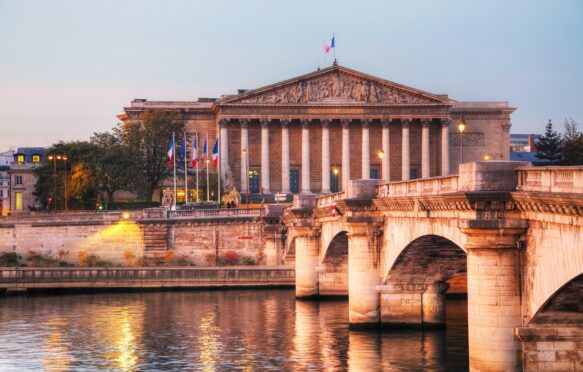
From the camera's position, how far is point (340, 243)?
66375mm

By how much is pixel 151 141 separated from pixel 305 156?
67.2 feet

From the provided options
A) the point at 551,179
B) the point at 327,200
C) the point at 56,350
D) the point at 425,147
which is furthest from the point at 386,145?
the point at 551,179

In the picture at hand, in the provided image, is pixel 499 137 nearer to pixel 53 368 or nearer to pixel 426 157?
pixel 426 157

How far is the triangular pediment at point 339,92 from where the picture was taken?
136125mm

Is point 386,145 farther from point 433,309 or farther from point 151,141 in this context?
point 433,309

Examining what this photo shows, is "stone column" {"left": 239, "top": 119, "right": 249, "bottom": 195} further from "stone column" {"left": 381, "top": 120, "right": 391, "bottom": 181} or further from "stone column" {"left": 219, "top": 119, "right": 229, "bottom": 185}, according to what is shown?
"stone column" {"left": 381, "top": 120, "right": 391, "bottom": 181}

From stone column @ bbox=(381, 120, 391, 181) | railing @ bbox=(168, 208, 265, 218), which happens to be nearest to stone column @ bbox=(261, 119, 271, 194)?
stone column @ bbox=(381, 120, 391, 181)

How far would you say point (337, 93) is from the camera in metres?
138

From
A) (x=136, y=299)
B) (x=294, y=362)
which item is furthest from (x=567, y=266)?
(x=136, y=299)

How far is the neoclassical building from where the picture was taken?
136625 millimetres

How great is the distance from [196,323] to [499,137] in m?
92.0

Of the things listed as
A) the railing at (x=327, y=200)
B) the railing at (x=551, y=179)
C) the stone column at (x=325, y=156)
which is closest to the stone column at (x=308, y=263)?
the railing at (x=327, y=200)

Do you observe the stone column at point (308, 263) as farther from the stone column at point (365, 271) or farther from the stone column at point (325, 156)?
the stone column at point (325, 156)

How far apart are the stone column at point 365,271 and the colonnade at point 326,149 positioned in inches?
3321
